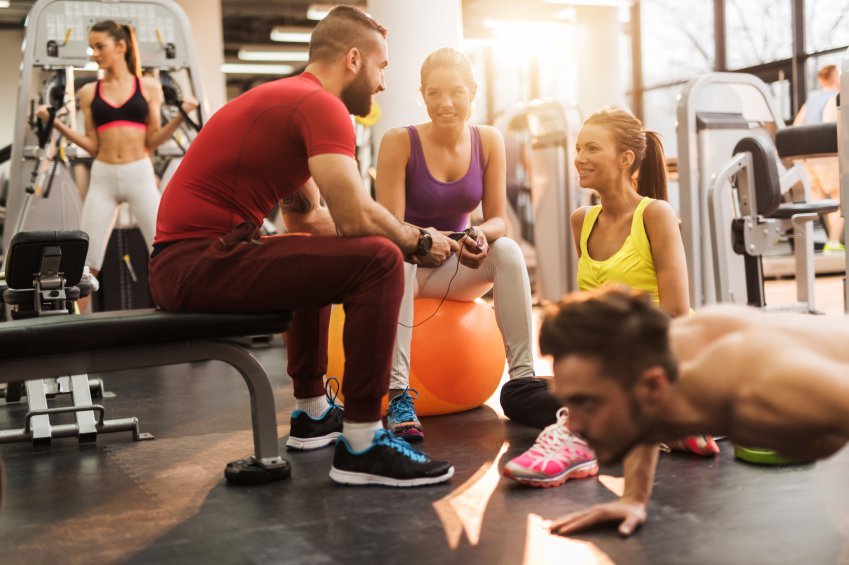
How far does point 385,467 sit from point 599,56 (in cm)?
962

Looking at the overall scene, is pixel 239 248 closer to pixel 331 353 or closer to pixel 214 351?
pixel 214 351

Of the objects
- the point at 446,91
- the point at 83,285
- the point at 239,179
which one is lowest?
the point at 83,285

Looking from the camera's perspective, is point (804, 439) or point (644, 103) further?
point (644, 103)

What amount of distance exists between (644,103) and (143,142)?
8.51 m

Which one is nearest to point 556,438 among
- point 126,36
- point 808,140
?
point 808,140

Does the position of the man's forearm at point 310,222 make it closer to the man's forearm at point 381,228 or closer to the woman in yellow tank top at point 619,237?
the man's forearm at point 381,228

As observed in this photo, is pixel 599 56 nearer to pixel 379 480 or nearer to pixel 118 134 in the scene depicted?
pixel 118 134

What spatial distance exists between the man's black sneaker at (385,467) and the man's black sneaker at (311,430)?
0.40 m

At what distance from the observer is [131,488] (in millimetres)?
2227

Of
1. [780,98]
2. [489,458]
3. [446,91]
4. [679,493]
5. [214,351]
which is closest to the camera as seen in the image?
[679,493]

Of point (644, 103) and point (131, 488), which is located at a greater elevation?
point (644, 103)

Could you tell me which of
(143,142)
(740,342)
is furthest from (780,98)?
(740,342)

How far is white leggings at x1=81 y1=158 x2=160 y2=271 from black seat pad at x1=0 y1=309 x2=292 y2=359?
6.98 ft

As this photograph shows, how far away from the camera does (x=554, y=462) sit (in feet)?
6.86
